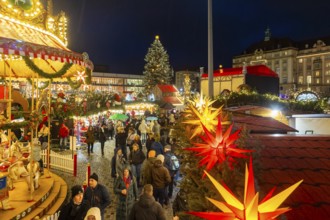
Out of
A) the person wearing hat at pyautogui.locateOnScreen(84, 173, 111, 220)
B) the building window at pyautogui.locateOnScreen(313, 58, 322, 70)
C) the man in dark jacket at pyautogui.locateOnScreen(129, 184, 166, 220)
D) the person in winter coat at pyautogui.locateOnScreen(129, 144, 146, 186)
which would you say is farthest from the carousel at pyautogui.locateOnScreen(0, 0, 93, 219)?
the building window at pyautogui.locateOnScreen(313, 58, 322, 70)

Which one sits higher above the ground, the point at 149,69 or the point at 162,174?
the point at 149,69

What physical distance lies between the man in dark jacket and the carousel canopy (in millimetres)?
4020

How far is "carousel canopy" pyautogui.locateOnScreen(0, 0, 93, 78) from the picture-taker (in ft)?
21.6

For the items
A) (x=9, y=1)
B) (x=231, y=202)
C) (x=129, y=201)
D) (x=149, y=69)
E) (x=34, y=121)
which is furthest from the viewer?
(x=149, y=69)

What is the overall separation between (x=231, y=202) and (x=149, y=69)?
51960 millimetres

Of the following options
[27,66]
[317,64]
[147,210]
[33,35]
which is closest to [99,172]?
[27,66]

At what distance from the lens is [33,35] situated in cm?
808

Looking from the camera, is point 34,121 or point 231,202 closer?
point 231,202

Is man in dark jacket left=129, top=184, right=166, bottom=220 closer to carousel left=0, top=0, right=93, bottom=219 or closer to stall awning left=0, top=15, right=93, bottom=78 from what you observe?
carousel left=0, top=0, right=93, bottom=219

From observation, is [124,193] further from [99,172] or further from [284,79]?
[284,79]

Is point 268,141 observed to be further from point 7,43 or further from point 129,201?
point 7,43

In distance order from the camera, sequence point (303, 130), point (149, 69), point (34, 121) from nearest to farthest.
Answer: point (34, 121) → point (303, 130) → point (149, 69)

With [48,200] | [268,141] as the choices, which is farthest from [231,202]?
[48,200]

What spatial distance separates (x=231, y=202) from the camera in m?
1.64
